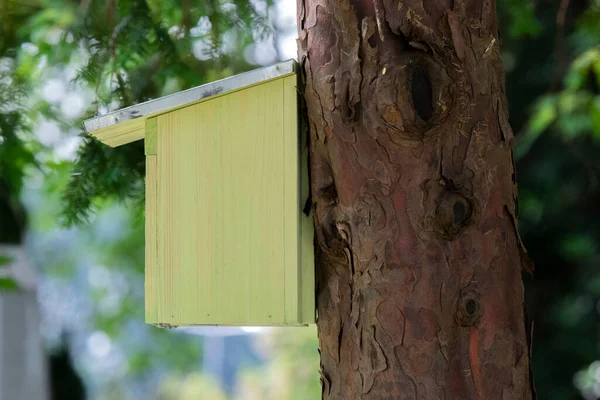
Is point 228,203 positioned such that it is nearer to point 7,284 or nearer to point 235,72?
point 7,284

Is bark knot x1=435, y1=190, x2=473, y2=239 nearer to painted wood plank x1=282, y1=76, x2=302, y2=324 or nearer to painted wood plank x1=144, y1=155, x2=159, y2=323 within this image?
painted wood plank x1=282, y1=76, x2=302, y2=324

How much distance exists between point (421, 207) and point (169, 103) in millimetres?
583

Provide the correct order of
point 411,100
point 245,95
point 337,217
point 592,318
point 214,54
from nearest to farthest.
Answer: point 411,100
point 337,217
point 245,95
point 214,54
point 592,318

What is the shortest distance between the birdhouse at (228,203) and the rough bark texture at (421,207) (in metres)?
0.11

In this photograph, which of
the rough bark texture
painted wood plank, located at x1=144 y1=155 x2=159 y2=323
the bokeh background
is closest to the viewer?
the rough bark texture

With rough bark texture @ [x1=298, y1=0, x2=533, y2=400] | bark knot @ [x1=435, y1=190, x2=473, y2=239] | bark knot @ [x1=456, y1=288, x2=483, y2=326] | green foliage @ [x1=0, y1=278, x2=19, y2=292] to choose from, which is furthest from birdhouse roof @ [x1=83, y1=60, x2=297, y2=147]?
green foliage @ [x1=0, y1=278, x2=19, y2=292]

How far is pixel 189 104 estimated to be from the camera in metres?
1.58

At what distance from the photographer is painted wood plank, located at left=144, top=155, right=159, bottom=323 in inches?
62.2

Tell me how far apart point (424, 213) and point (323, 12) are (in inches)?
16.6

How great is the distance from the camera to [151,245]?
5.21 ft

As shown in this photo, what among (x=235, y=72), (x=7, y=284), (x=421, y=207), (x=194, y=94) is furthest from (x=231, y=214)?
(x=235, y=72)

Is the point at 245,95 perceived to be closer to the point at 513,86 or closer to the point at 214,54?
the point at 214,54

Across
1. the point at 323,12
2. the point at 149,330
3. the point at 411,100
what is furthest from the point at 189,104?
the point at 149,330

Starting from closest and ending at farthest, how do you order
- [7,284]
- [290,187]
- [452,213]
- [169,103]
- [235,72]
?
1. [452,213]
2. [290,187]
3. [169,103]
4. [7,284]
5. [235,72]
